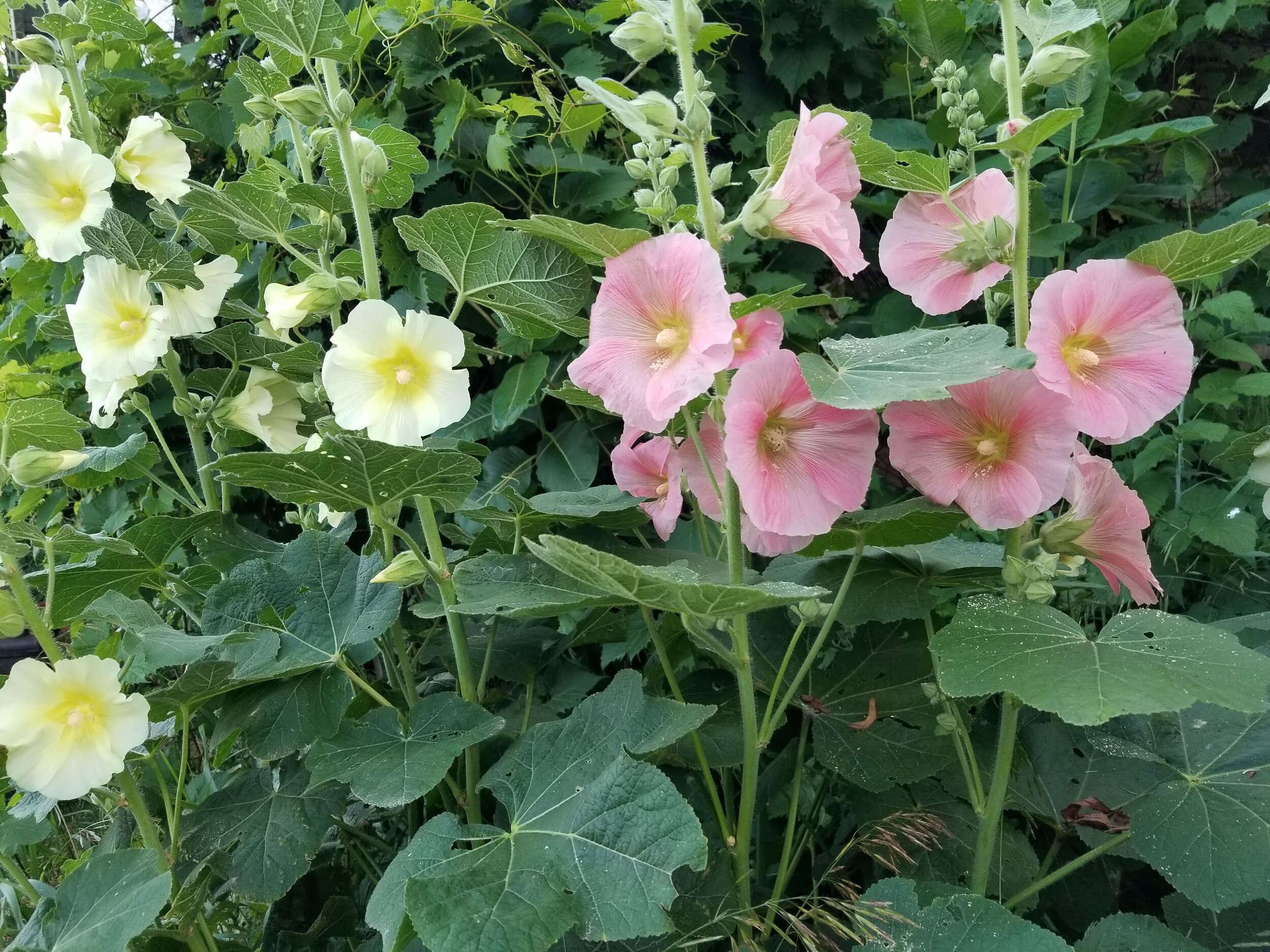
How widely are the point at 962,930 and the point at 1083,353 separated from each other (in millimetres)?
431

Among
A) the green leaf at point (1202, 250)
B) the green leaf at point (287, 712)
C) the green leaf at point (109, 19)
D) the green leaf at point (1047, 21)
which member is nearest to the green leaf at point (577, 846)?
the green leaf at point (287, 712)

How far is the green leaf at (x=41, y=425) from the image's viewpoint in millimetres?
839

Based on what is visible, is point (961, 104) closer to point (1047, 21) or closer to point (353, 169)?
point (1047, 21)

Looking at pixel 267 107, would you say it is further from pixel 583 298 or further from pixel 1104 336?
pixel 1104 336

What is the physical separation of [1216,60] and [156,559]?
2127mm

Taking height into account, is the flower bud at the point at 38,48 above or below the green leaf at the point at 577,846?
above

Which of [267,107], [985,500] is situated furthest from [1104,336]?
[267,107]

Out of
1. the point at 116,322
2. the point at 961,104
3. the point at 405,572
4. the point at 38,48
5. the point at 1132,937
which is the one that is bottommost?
the point at 1132,937

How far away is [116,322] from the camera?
2.88 feet

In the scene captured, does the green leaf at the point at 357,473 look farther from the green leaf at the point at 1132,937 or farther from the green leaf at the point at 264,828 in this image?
the green leaf at the point at 1132,937

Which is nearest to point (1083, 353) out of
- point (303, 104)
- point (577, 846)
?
point (577, 846)

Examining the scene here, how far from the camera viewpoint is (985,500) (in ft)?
2.18

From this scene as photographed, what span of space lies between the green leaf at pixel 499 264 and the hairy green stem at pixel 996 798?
48 centimetres

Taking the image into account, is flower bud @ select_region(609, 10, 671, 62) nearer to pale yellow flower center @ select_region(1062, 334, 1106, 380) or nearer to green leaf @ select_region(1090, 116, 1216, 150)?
pale yellow flower center @ select_region(1062, 334, 1106, 380)
